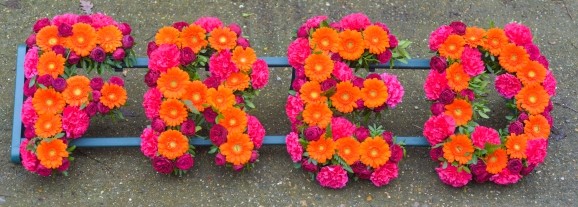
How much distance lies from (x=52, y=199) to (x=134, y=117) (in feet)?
1.86

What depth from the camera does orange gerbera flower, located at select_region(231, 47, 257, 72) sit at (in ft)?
10.9

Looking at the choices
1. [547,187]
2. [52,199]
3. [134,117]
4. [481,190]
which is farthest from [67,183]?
[547,187]

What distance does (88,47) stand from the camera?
3342 mm

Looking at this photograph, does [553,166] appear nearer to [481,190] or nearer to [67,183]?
[481,190]

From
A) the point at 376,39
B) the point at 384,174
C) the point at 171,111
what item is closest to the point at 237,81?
the point at 171,111

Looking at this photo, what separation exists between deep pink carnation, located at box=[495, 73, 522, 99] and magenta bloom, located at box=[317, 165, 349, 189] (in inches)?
33.7

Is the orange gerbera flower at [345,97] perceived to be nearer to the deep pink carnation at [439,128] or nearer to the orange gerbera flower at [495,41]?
the deep pink carnation at [439,128]

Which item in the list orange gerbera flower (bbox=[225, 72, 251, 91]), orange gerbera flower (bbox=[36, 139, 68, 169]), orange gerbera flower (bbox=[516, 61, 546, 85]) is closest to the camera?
orange gerbera flower (bbox=[36, 139, 68, 169])

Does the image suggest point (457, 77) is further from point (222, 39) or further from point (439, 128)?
point (222, 39)

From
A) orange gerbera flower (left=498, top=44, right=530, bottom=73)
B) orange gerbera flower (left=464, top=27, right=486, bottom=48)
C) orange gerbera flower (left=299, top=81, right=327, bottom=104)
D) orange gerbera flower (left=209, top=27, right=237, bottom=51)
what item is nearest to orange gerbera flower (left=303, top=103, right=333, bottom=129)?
orange gerbera flower (left=299, top=81, right=327, bottom=104)

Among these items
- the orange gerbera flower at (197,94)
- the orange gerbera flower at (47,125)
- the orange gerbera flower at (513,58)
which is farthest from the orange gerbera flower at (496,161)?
the orange gerbera flower at (47,125)

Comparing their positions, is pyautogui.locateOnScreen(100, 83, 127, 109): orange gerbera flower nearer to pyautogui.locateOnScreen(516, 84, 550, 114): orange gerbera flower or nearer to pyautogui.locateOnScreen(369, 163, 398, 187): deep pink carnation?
pyautogui.locateOnScreen(369, 163, 398, 187): deep pink carnation

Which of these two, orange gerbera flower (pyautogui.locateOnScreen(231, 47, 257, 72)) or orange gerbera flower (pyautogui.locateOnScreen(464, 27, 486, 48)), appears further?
orange gerbera flower (pyautogui.locateOnScreen(464, 27, 486, 48))

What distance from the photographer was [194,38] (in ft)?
11.2
